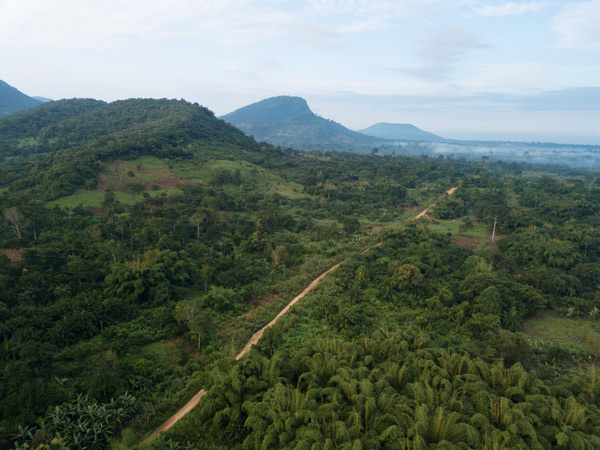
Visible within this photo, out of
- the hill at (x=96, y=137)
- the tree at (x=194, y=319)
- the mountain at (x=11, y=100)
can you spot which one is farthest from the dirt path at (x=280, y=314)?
the mountain at (x=11, y=100)

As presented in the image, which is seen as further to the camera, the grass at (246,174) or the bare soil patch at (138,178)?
the grass at (246,174)

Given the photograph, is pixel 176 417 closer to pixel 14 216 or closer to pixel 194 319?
pixel 194 319

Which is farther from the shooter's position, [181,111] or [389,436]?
[181,111]

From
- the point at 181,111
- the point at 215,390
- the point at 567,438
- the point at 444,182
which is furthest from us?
the point at 181,111

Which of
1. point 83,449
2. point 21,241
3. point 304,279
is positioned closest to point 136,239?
point 21,241

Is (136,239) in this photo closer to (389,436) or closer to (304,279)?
(304,279)

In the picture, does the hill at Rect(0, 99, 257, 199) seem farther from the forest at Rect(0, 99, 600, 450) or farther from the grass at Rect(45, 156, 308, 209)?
the grass at Rect(45, 156, 308, 209)

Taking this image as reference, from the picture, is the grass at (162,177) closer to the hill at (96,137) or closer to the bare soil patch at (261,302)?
the hill at (96,137)
